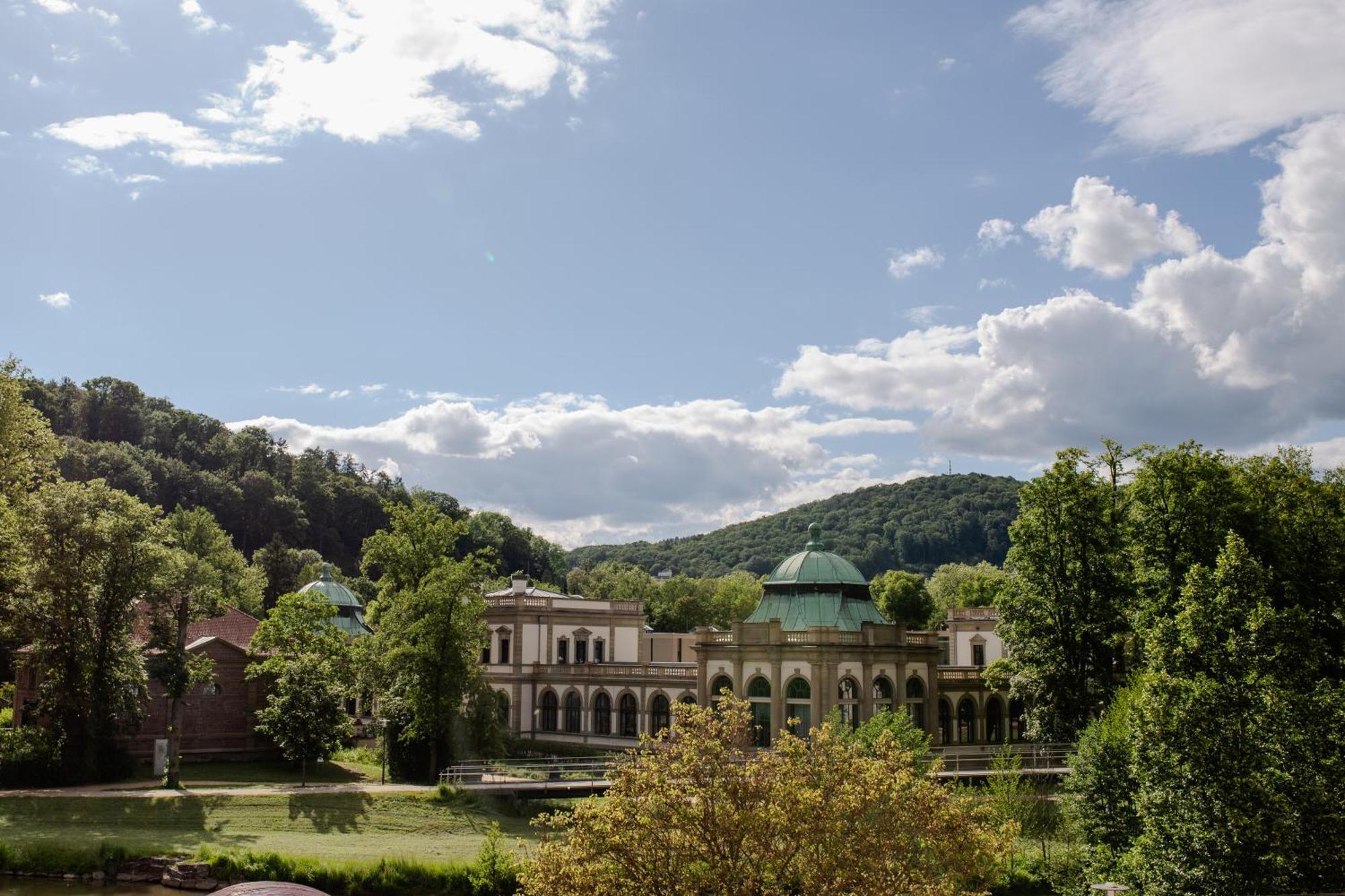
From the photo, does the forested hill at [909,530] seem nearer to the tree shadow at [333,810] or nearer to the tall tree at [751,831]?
the tree shadow at [333,810]

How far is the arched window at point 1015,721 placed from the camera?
5409cm

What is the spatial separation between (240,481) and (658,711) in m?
78.7

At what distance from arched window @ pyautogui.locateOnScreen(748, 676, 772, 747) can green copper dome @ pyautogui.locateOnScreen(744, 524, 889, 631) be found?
8.53 ft

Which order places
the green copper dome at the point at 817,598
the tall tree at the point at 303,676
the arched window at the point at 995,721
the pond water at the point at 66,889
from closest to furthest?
the pond water at the point at 66,889, the tall tree at the point at 303,676, the green copper dome at the point at 817,598, the arched window at the point at 995,721

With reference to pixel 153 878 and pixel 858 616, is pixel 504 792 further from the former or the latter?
pixel 858 616

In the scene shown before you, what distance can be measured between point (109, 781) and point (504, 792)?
14.9 meters

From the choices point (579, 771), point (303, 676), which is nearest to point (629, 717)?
point (579, 771)

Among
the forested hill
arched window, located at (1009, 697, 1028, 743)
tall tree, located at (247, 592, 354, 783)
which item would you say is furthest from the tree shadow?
the forested hill

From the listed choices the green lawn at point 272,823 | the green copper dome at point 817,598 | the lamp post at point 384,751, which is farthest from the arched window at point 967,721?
the lamp post at point 384,751

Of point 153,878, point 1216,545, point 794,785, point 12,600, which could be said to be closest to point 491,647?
point 12,600

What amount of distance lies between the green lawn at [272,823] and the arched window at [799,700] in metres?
12.4

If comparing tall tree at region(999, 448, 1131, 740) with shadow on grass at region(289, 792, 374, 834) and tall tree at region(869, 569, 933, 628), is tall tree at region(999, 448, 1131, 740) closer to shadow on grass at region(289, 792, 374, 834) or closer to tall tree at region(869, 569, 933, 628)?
shadow on grass at region(289, 792, 374, 834)

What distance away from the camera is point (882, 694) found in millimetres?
47969

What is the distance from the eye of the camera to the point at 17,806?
37.2 m
